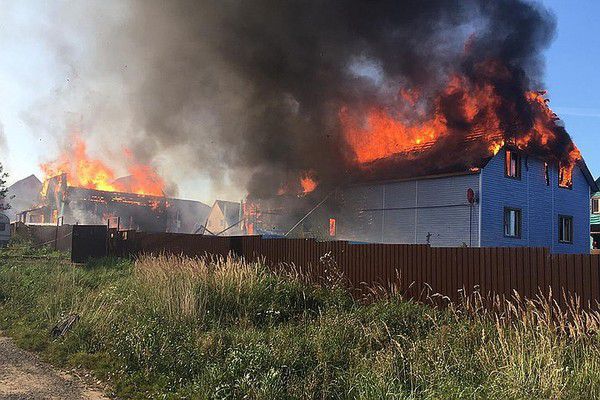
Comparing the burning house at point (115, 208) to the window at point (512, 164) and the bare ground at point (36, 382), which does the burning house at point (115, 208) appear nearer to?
the window at point (512, 164)

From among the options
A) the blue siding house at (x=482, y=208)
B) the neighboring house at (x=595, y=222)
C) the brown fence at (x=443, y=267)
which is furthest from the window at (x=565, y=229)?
the brown fence at (x=443, y=267)

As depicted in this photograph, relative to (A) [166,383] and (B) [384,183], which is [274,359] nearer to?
(A) [166,383]

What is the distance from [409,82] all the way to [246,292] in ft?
65.4

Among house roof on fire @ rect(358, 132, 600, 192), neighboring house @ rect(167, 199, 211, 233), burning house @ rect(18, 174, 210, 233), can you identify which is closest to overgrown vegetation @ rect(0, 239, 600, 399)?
house roof on fire @ rect(358, 132, 600, 192)

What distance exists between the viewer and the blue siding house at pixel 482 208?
70.5ft

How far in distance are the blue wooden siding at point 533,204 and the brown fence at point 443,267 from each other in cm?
1294

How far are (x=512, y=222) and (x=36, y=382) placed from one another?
21594 mm

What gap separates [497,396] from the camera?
385 centimetres

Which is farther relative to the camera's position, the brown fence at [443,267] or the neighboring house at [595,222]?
the neighboring house at [595,222]

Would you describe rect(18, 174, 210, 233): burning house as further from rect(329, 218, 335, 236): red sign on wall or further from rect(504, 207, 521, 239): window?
rect(504, 207, 521, 239): window

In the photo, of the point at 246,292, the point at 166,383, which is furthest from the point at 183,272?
the point at 166,383

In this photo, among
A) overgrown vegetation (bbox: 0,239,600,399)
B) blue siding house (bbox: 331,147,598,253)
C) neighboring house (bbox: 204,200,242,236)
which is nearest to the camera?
overgrown vegetation (bbox: 0,239,600,399)

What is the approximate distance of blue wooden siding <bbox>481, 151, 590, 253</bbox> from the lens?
21547 mm

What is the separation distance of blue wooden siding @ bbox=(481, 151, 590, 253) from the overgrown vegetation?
48.5 ft
